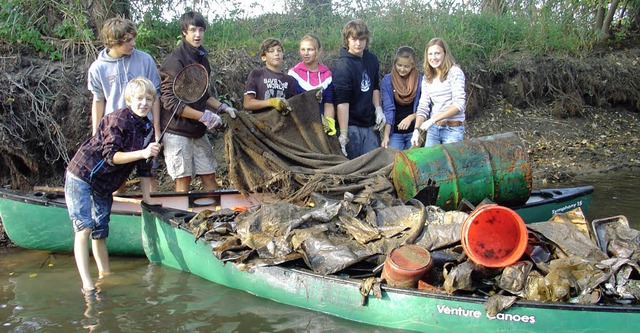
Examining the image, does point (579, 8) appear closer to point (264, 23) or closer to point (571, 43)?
point (571, 43)

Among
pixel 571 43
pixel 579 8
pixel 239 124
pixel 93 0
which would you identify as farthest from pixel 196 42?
pixel 579 8

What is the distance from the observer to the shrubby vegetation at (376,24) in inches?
371

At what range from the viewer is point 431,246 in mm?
5055

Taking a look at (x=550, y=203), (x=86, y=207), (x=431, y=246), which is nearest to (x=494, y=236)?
(x=431, y=246)

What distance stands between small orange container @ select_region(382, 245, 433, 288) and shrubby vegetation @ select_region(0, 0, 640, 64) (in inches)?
245

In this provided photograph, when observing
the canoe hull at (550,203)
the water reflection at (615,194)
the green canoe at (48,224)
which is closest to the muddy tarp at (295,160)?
the green canoe at (48,224)

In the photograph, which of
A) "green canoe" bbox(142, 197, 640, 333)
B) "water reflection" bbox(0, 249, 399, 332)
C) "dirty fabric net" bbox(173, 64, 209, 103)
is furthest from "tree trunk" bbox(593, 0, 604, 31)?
"water reflection" bbox(0, 249, 399, 332)

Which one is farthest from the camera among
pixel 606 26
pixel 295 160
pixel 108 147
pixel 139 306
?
pixel 606 26

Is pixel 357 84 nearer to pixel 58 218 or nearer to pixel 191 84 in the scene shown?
pixel 191 84

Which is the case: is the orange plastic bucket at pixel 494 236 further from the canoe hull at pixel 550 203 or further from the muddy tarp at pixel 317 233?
the canoe hull at pixel 550 203

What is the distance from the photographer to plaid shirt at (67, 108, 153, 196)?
558cm

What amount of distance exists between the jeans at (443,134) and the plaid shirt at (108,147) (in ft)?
9.87

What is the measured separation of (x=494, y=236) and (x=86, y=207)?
135 inches

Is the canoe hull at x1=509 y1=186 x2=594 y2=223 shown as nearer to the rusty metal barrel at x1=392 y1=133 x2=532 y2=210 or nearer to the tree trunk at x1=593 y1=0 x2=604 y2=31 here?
the rusty metal barrel at x1=392 y1=133 x2=532 y2=210
